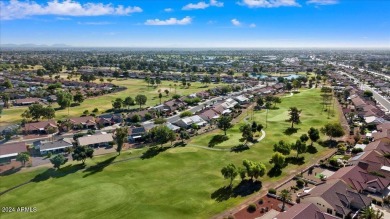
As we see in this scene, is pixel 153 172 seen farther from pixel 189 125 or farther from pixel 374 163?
pixel 374 163

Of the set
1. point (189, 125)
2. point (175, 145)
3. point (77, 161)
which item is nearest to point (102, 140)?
point (77, 161)

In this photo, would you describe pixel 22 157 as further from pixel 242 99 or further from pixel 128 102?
pixel 242 99

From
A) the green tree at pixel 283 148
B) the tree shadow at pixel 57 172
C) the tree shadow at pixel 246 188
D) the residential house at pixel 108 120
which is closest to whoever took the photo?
the tree shadow at pixel 246 188

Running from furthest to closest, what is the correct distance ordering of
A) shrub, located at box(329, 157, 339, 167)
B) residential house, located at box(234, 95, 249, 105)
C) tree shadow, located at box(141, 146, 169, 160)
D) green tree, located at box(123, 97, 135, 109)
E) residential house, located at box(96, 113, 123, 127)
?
residential house, located at box(234, 95, 249, 105) → green tree, located at box(123, 97, 135, 109) → residential house, located at box(96, 113, 123, 127) → tree shadow, located at box(141, 146, 169, 160) → shrub, located at box(329, 157, 339, 167)

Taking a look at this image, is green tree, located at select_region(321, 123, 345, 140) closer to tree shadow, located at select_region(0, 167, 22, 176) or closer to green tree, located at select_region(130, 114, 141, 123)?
green tree, located at select_region(130, 114, 141, 123)

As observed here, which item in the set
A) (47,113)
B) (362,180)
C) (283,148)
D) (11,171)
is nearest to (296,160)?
(283,148)

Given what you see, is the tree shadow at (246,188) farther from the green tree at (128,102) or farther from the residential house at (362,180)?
the green tree at (128,102)

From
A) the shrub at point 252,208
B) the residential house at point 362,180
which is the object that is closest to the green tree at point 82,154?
the shrub at point 252,208

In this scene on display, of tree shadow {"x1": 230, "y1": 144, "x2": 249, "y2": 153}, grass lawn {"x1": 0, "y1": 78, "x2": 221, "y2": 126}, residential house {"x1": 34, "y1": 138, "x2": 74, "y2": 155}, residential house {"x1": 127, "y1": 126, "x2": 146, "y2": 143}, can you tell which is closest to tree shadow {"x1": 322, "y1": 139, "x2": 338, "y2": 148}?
tree shadow {"x1": 230, "y1": 144, "x2": 249, "y2": 153}
